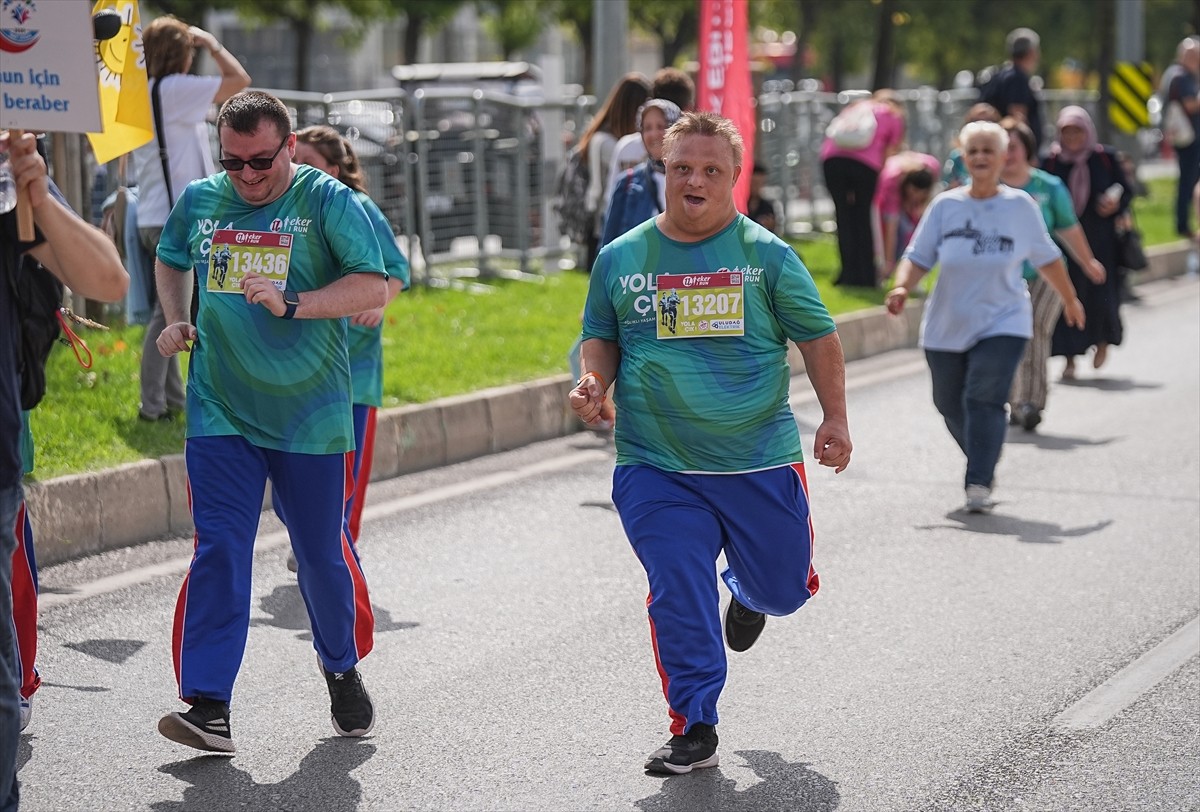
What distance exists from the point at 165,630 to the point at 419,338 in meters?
5.78

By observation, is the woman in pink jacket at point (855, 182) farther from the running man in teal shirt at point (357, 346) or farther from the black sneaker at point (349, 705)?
the black sneaker at point (349, 705)

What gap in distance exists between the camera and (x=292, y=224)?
5.20 m

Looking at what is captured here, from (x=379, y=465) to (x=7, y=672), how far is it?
5498mm

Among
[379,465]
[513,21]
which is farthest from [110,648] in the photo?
[513,21]

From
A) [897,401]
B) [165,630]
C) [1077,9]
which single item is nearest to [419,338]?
[897,401]

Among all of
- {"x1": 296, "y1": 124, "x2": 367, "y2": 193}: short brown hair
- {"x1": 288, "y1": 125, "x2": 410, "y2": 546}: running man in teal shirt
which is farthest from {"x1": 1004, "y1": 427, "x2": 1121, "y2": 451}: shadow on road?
{"x1": 296, "y1": 124, "x2": 367, "y2": 193}: short brown hair

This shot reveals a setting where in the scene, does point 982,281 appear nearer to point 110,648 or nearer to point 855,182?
point 110,648

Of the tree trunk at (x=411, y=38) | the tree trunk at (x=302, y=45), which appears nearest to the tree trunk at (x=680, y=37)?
the tree trunk at (x=411, y=38)

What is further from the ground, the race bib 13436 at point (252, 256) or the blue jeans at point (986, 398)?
the race bib 13436 at point (252, 256)

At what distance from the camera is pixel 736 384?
16.6 ft

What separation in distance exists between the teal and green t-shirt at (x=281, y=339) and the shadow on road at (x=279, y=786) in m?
0.86

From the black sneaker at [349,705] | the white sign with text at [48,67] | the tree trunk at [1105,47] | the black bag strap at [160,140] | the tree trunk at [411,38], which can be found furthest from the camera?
the tree trunk at [411,38]

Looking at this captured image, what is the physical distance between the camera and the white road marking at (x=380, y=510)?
7.00m

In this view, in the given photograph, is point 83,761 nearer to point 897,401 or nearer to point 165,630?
point 165,630
